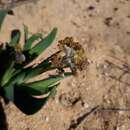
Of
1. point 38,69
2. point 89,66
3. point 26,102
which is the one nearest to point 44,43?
point 38,69

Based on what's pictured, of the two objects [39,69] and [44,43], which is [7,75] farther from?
[44,43]

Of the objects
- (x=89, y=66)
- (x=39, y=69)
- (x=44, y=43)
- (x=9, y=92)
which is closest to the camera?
(x=9, y=92)

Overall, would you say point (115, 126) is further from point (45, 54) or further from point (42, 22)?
point (42, 22)

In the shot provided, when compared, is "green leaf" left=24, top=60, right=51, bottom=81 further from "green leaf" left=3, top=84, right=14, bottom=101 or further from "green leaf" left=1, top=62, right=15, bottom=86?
"green leaf" left=3, top=84, right=14, bottom=101

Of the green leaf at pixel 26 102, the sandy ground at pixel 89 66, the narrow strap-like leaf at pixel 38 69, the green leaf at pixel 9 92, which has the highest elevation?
the green leaf at pixel 9 92

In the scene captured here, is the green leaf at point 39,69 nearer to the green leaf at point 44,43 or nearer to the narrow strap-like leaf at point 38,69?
the narrow strap-like leaf at point 38,69

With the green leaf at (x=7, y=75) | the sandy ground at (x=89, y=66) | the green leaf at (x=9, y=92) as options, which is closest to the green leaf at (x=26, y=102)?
the green leaf at (x=7, y=75)
